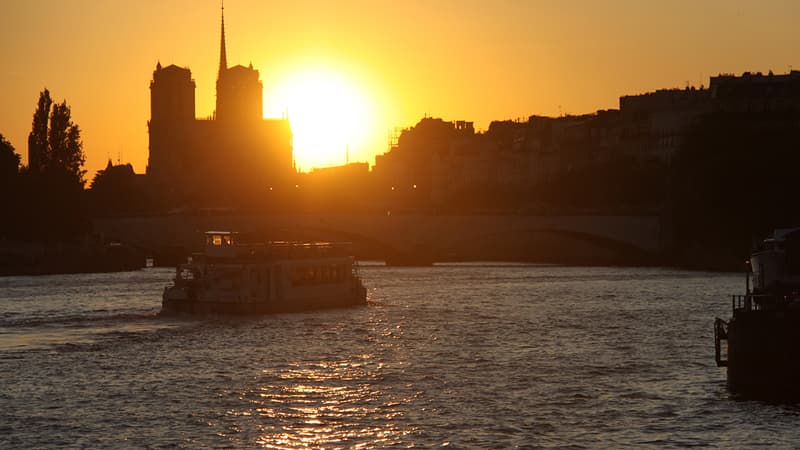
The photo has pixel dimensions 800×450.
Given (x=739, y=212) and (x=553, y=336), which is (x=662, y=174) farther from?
(x=553, y=336)

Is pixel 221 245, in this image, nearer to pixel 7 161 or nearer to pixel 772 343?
pixel 772 343

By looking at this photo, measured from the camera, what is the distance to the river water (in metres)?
38.4

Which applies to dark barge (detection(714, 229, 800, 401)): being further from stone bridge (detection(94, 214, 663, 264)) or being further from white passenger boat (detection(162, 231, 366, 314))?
stone bridge (detection(94, 214, 663, 264))

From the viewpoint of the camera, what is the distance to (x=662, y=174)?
163m

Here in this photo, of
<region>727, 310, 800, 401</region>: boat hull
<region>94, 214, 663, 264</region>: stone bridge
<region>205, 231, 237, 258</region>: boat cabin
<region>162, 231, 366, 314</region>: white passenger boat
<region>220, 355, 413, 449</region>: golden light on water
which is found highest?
<region>94, 214, 663, 264</region>: stone bridge

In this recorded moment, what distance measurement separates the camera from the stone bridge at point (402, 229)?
420 ft

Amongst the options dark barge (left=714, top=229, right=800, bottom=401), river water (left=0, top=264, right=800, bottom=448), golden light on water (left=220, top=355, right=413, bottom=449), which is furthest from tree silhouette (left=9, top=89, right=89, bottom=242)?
dark barge (left=714, top=229, right=800, bottom=401)

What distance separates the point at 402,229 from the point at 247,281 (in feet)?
191

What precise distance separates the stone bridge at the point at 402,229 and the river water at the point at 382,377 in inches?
1821

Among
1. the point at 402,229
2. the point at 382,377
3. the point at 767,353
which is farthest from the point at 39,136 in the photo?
the point at 767,353

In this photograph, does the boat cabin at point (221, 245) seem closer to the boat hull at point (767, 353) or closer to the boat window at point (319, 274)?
the boat window at point (319, 274)

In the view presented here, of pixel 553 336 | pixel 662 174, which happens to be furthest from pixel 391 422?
pixel 662 174

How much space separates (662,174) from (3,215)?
6652cm

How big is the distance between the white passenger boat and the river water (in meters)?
1.62
